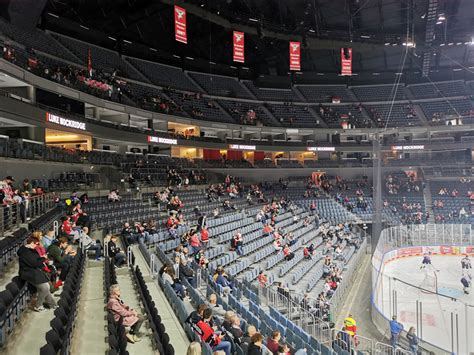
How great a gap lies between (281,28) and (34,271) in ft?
107

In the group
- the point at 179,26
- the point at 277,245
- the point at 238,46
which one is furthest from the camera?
the point at 238,46

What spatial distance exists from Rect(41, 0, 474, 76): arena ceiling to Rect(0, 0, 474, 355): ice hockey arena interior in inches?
8.4

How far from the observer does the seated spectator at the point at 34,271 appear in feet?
20.1

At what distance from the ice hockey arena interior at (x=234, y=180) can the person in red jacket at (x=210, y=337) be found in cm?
6

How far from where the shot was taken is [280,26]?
114ft

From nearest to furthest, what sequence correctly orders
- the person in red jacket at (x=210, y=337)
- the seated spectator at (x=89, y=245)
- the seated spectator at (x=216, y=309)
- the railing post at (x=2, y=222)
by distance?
the person in red jacket at (x=210, y=337)
the seated spectator at (x=216, y=309)
the railing post at (x=2, y=222)
the seated spectator at (x=89, y=245)

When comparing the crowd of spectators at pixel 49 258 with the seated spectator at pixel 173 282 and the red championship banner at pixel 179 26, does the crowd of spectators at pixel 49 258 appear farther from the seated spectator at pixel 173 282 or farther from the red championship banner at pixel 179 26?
the red championship banner at pixel 179 26

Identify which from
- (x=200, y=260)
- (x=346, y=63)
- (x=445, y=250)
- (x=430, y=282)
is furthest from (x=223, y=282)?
(x=346, y=63)

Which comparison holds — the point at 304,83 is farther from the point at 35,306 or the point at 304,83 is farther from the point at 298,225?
the point at 35,306

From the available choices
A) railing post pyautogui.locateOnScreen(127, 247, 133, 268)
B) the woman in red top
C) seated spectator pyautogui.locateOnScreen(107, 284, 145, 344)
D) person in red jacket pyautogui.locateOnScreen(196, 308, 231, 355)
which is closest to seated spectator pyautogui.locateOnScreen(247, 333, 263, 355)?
person in red jacket pyautogui.locateOnScreen(196, 308, 231, 355)

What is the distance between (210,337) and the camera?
6.81 m

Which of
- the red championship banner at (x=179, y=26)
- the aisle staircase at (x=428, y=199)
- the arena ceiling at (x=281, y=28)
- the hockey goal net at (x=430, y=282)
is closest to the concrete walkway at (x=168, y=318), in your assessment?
the hockey goal net at (x=430, y=282)

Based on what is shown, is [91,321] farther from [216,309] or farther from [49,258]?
[216,309]

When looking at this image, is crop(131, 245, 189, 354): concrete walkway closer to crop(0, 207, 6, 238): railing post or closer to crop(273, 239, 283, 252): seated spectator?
crop(0, 207, 6, 238): railing post
